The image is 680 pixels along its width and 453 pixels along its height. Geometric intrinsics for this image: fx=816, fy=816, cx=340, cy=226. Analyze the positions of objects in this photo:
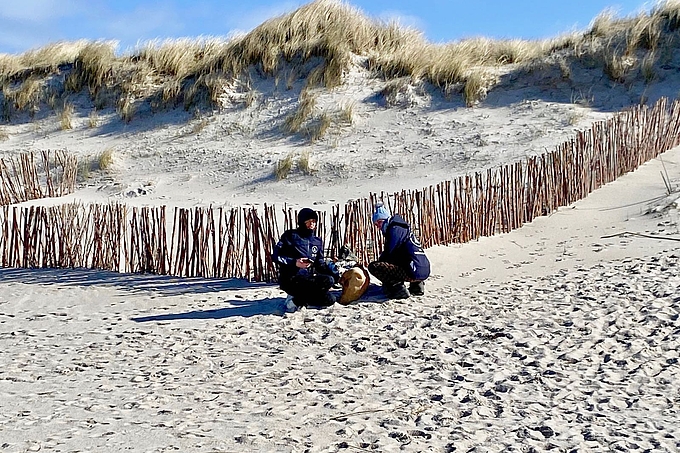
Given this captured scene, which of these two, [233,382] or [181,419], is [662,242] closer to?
[233,382]

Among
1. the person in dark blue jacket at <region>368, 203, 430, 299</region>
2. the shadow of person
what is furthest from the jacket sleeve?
the person in dark blue jacket at <region>368, 203, 430, 299</region>

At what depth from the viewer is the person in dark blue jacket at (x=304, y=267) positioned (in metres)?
5.85

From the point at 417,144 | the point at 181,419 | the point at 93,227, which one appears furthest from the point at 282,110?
the point at 181,419

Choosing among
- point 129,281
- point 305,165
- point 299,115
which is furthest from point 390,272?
point 299,115

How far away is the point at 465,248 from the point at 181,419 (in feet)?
14.3

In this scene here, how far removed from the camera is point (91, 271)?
7594 mm

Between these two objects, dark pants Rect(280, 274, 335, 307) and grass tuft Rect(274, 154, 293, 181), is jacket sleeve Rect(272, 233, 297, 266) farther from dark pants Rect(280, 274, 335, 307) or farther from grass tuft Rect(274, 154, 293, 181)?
grass tuft Rect(274, 154, 293, 181)

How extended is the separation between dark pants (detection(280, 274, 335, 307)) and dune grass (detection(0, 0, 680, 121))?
341 inches

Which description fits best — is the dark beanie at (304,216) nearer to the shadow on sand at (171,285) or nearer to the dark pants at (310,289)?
the dark pants at (310,289)

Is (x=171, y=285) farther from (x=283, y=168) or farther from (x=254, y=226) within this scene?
(x=283, y=168)

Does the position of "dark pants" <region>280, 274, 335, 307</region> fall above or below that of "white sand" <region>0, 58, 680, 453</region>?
above

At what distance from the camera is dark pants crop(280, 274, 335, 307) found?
584cm

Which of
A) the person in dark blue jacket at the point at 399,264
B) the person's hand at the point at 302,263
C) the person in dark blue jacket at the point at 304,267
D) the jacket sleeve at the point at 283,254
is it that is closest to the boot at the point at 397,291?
the person in dark blue jacket at the point at 399,264

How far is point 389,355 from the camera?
4766 millimetres
